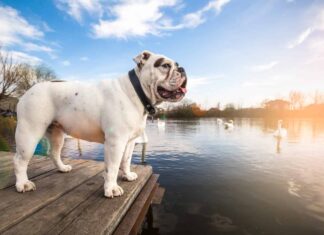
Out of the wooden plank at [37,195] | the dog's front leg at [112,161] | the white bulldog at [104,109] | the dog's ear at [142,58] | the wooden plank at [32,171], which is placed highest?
the dog's ear at [142,58]

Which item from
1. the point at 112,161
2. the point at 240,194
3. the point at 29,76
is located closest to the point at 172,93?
the point at 112,161

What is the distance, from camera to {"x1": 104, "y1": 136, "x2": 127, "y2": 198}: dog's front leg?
266 centimetres

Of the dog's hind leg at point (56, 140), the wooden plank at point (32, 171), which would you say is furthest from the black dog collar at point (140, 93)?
the wooden plank at point (32, 171)

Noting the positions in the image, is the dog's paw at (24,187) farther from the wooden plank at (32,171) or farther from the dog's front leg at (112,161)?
the dog's front leg at (112,161)

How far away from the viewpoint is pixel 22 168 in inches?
114

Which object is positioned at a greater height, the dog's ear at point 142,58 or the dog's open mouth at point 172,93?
the dog's ear at point 142,58

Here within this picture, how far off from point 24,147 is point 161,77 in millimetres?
1970

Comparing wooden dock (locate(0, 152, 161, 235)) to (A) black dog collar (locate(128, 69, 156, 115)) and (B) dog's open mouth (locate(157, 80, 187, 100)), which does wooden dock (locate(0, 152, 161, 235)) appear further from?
(B) dog's open mouth (locate(157, 80, 187, 100))

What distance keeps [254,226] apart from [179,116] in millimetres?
81352

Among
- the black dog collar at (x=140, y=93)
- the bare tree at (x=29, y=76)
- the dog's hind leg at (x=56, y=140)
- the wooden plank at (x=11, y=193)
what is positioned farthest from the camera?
the bare tree at (x=29, y=76)

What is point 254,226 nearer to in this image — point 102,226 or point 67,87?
point 102,226

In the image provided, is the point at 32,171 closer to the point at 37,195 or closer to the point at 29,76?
the point at 37,195

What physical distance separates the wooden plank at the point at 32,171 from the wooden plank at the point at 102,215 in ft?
4.54

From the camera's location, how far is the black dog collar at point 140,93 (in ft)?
9.11
